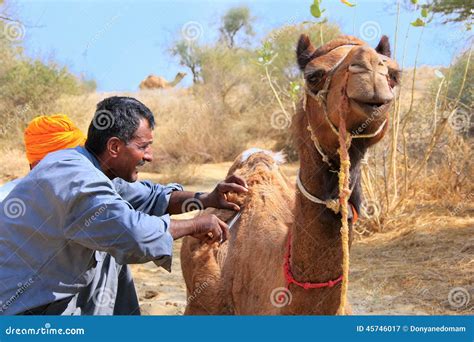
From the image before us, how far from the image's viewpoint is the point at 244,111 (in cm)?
2423

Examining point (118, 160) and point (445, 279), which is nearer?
point (118, 160)

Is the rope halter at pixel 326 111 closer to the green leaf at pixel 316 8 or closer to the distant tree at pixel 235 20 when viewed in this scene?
the green leaf at pixel 316 8

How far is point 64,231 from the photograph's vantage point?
286 centimetres

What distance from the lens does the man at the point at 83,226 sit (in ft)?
9.11

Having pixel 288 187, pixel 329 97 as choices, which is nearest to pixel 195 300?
pixel 288 187

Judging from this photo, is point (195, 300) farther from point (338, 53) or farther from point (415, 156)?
point (415, 156)

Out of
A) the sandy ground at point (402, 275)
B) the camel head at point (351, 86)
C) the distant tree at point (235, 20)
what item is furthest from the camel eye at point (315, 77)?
the distant tree at point (235, 20)

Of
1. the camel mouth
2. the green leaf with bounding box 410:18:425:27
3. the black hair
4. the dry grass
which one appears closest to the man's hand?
the black hair

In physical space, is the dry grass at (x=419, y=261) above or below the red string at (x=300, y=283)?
below

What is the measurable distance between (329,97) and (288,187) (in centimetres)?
208

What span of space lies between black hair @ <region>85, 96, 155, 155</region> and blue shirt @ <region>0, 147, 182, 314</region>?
3.4 inches

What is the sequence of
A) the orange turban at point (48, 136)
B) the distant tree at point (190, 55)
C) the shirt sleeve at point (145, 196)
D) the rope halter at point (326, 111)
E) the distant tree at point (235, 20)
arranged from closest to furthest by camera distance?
the rope halter at point (326, 111) → the shirt sleeve at point (145, 196) → the orange turban at point (48, 136) → the distant tree at point (190, 55) → the distant tree at point (235, 20)

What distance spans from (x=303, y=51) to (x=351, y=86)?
86 cm

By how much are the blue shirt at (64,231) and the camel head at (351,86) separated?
3.39 ft
